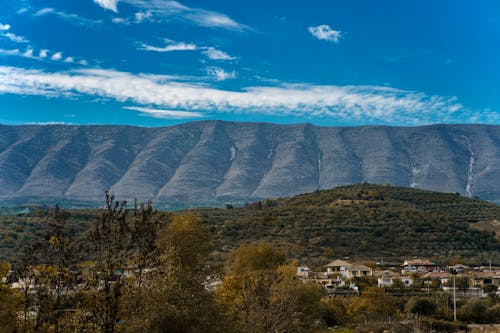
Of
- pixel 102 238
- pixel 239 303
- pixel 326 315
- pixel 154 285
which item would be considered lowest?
pixel 326 315

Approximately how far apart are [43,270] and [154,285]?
9.57 feet

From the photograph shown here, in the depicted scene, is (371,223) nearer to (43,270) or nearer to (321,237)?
(321,237)

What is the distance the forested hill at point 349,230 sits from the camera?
83.2m

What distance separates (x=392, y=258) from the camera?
85562mm

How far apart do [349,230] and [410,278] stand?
29.2 m

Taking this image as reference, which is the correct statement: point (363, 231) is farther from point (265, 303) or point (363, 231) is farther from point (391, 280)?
point (265, 303)

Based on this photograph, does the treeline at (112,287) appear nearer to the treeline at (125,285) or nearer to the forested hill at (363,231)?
the treeline at (125,285)

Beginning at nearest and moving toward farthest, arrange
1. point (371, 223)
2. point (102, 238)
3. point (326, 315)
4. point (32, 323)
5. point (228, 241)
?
point (102, 238), point (32, 323), point (326, 315), point (228, 241), point (371, 223)

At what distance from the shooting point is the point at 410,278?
65.8m

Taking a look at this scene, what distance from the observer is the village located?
5994 cm

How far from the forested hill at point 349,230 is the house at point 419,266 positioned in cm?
737

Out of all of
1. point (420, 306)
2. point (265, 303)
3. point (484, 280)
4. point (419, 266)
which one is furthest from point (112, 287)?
point (419, 266)

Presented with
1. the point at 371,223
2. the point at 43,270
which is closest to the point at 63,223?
the point at 43,270

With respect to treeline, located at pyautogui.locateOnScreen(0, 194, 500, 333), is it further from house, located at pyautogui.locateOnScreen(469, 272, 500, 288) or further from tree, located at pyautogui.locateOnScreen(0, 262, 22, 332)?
house, located at pyautogui.locateOnScreen(469, 272, 500, 288)
